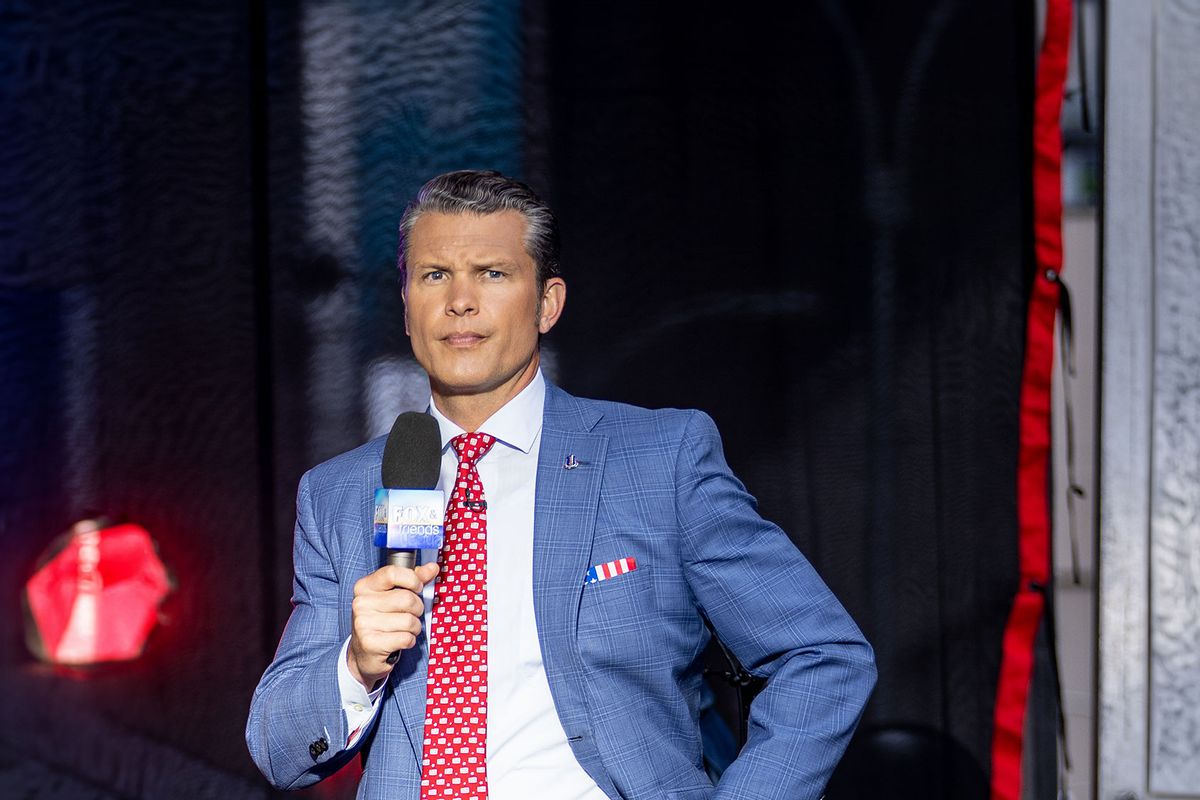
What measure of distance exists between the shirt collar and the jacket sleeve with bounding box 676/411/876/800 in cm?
22

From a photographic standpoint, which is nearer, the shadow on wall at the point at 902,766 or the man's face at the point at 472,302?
the man's face at the point at 472,302

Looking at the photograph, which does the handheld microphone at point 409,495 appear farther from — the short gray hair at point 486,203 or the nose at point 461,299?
the short gray hair at point 486,203

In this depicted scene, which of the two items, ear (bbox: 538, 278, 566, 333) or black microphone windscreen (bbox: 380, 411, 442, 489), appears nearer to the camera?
black microphone windscreen (bbox: 380, 411, 442, 489)

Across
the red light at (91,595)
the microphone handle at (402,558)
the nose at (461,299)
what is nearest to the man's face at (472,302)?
the nose at (461,299)

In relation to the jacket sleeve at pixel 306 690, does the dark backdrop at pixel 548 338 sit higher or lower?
higher

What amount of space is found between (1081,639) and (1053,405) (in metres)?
0.54

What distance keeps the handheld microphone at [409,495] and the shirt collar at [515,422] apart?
264mm

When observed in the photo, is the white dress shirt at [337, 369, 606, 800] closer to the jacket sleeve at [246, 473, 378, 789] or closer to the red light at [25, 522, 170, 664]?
the jacket sleeve at [246, 473, 378, 789]

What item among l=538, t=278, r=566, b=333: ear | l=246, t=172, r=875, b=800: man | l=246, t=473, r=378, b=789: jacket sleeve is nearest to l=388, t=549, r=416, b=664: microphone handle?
l=246, t=172, r=875, b=800: man

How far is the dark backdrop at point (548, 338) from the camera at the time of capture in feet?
7.68

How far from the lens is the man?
4.64ft

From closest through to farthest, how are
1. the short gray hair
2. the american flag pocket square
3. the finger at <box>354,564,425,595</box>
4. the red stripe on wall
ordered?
the finger at <box>354,564,425,595</box>
the american flag pocket square
the short gray hair
the red stripe on wall

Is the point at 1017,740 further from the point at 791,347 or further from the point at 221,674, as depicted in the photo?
the point at 221,674

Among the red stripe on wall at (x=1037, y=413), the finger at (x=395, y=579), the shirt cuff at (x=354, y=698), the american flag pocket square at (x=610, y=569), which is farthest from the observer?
the red stripe on wall at (x=1037, y=413)
